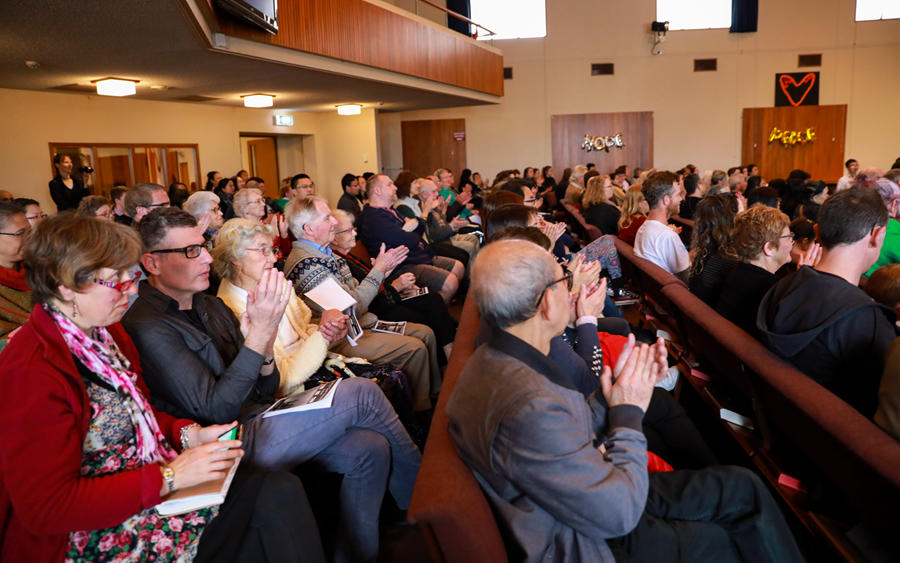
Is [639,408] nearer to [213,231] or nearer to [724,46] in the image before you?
[213,231]

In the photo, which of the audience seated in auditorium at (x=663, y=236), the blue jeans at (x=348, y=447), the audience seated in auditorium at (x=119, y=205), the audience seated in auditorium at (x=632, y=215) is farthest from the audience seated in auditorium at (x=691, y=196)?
the blue jeans at (x=348, y=447)

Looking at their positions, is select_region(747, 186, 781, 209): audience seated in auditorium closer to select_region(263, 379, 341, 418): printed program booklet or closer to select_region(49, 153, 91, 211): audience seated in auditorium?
select_region(263, 379, 341, 418): printed program booklet

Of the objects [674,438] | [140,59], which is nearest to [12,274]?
[674,438]

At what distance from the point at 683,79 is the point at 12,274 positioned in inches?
557

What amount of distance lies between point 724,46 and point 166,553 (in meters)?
15.3

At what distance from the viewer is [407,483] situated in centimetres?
224

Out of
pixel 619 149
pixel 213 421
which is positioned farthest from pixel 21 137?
pixel 619 149

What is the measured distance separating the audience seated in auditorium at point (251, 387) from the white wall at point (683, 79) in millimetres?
12950

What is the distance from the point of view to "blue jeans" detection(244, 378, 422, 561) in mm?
1929

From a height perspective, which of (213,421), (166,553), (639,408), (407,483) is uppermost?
(639,408)

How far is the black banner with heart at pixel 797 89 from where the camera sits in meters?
13.8

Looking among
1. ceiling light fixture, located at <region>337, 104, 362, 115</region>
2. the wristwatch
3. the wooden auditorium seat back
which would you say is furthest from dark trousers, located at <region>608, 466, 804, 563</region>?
ceiling light fixture, located at <region>337, 104, 362, 115</region>

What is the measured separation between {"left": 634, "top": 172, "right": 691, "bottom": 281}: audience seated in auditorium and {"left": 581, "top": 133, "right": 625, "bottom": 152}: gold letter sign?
10705mm

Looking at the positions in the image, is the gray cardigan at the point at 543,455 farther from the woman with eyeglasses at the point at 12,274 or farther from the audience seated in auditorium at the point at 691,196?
the audience seated in auditorium at the point at 691,196
